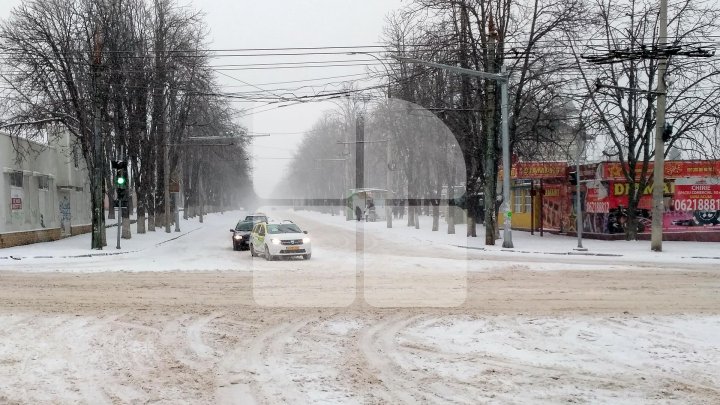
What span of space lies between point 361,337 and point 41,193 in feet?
94.5

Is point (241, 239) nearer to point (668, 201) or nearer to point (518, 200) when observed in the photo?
point (668, 201)

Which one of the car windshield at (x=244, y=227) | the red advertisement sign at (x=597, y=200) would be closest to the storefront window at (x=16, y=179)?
the car windshield at (x=244, y=227)

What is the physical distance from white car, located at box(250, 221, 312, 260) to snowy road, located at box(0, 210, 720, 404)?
4412 millimetres

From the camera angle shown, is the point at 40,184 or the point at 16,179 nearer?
the point at 16,179

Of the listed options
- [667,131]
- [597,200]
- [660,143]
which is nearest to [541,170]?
[597,200]

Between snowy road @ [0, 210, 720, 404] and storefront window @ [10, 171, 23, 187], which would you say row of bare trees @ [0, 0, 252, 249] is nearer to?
storefront window @ [10, 171, 23, 187]

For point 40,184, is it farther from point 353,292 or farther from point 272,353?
point 272,353

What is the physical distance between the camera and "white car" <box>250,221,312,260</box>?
74.4 feet

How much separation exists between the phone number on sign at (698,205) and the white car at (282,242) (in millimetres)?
20067

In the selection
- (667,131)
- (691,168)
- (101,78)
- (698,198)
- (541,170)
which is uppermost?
(101,78)

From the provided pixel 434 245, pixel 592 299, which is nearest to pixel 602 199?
pixel 434 245

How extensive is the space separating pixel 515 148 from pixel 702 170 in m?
9.29

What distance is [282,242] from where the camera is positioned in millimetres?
22719

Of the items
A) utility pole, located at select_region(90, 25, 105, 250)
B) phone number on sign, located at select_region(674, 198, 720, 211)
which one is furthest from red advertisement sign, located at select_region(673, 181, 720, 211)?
utility pole, located at select_region(90, 25, 105, 250)
